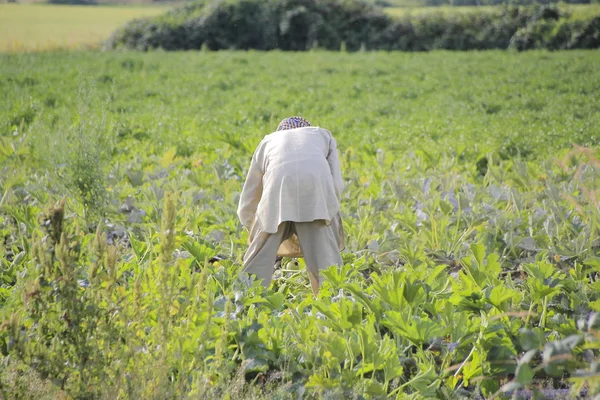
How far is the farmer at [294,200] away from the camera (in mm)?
4379

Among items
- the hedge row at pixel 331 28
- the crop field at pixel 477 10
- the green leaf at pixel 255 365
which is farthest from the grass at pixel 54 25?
the green leaf at pixel 255 365

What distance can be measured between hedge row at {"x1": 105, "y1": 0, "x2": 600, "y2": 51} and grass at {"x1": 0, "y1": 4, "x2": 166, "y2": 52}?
4.99 ft

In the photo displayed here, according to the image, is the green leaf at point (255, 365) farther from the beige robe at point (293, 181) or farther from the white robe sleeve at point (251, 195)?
the white robe sleeve at point (251, 195)

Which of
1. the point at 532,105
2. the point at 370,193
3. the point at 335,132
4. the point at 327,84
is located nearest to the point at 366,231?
the point at 370,193

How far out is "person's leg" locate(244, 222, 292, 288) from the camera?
4504mm

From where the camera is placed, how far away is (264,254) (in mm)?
4512

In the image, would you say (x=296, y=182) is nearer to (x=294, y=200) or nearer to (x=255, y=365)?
(x=294, y=200)

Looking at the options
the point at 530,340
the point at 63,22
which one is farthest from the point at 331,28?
the point at 530,340

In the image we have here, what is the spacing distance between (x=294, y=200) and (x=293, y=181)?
0.12 meters

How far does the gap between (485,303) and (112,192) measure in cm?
353

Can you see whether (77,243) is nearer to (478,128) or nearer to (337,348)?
(337,348)

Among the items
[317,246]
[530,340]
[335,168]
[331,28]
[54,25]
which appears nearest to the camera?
[530,340]

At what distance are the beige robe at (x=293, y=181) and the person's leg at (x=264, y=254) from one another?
0.08m

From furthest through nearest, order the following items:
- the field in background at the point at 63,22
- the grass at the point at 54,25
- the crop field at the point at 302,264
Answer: the field in background at the point at 63,22 < the grass at the point at 54,25 < the crop field at the point at 302,264
